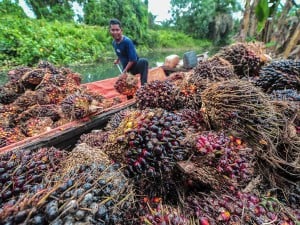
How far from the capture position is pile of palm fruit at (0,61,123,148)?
66.2 inches

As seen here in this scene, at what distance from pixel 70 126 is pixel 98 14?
15468 mm

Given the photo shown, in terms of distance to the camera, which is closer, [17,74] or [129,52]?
[17,74]

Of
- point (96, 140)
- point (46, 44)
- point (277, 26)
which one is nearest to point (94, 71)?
point (46, 44)

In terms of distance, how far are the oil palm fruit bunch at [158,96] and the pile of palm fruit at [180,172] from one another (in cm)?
20

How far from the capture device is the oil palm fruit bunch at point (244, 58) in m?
2.07

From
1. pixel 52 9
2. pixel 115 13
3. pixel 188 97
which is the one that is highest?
pixel 52 9

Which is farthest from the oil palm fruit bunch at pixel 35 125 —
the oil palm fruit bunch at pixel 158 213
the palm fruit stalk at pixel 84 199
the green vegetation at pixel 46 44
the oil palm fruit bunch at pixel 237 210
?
the green vegetation at pixel 46 44

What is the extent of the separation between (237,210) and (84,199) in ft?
1.76

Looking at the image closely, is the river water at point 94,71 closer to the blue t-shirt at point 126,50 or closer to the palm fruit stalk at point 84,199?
the blue t-shirt at point 126,50

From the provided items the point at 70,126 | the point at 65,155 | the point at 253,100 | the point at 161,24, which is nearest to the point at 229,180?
the point at 253,100

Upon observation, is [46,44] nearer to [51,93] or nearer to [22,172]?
[51,93]

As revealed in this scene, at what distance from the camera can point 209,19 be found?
25578 mm

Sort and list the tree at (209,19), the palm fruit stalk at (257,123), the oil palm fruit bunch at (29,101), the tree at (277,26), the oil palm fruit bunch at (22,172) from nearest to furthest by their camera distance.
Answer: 1. the oil palm fruit bunch at (22,172)
2. the palm fruit stalk at (257,123)
3. the oil palm fruit bunch at (29,101)
4. the tree at (277,26)
5. the tree at (209,19)

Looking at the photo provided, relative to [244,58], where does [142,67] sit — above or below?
below
